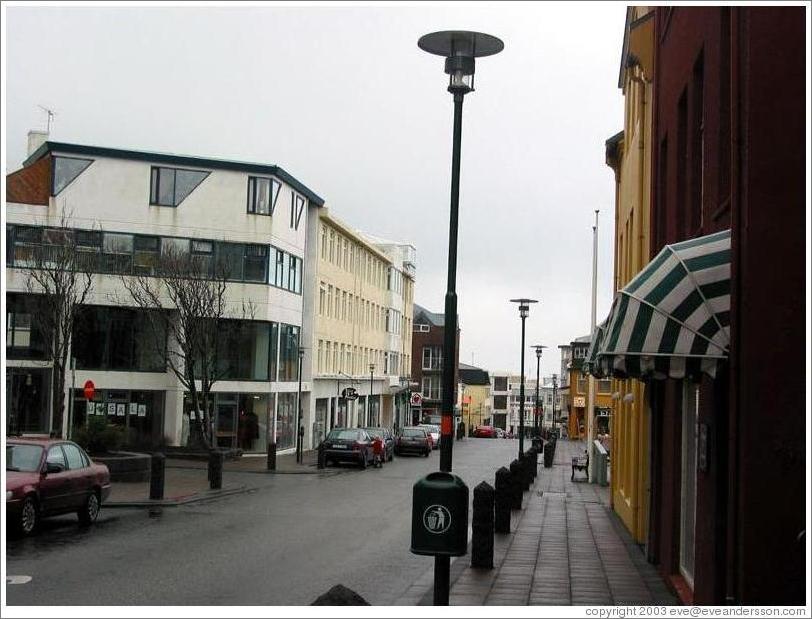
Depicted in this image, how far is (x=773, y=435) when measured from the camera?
24.1ft

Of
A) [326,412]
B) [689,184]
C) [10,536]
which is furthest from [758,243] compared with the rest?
[326,412]

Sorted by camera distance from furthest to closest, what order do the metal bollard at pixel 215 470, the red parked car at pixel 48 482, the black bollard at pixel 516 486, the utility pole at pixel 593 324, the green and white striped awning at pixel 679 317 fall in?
the utility pole at pixel 593 324 < the metal bollard at pixel 215 470 < the black bollard at pixel 516 486 < the red parked car at pixel 48 482 < the green and white striped awning at pixel 679 317

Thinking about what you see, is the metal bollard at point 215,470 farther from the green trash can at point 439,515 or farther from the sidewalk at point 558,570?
the green trash can at point 439,515

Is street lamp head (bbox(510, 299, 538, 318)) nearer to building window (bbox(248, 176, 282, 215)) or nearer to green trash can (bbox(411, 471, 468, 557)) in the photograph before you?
building window (bbox(248, 176, 282, 215))

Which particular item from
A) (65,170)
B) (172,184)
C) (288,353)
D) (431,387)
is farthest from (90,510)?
(431,387)

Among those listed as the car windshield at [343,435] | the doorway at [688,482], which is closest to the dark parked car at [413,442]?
the car windshield at [343,435]

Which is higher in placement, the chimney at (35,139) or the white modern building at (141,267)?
the chimney at (35,139)

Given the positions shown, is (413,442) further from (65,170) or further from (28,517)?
(28,517)

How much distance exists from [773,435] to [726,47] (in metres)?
4.04

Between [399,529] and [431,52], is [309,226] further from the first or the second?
[431,52]

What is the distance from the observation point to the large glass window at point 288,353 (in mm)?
47844

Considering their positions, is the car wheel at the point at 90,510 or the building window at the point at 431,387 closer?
the car wheel at the point at 90,510

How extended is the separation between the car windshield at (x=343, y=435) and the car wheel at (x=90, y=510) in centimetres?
2118

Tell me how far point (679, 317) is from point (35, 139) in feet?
154
